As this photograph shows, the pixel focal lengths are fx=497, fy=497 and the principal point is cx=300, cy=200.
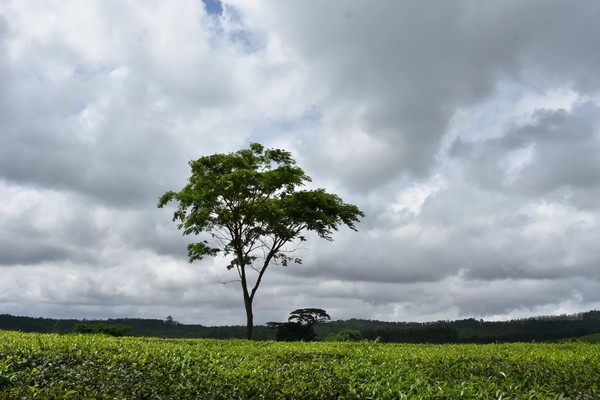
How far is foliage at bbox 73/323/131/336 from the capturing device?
3488 cm

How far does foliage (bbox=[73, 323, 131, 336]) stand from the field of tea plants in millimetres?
22064

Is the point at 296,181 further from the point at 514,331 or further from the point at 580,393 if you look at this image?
the point at 514,331

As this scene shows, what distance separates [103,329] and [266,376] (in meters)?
27.2

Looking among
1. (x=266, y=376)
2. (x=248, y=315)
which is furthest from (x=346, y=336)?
(x=266, y=376)

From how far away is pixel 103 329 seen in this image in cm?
3503

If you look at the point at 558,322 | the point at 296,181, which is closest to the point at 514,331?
the point at 558,322

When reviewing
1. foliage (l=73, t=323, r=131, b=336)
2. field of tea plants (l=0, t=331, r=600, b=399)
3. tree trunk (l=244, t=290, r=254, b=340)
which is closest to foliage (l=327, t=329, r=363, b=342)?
tree trunk (l=244, t=290, r=254, b=340)

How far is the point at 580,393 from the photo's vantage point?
11.8m

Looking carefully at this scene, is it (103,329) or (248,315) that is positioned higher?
(248,315)

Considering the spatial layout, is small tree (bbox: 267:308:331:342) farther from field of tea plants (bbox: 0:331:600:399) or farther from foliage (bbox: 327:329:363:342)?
field of tea plants (bbox: 0:331:600:399)

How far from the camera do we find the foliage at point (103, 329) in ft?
114

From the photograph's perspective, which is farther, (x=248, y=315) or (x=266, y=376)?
(x=248, y=315)

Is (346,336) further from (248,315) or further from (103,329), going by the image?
(103,329)

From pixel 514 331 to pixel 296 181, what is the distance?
106 m
